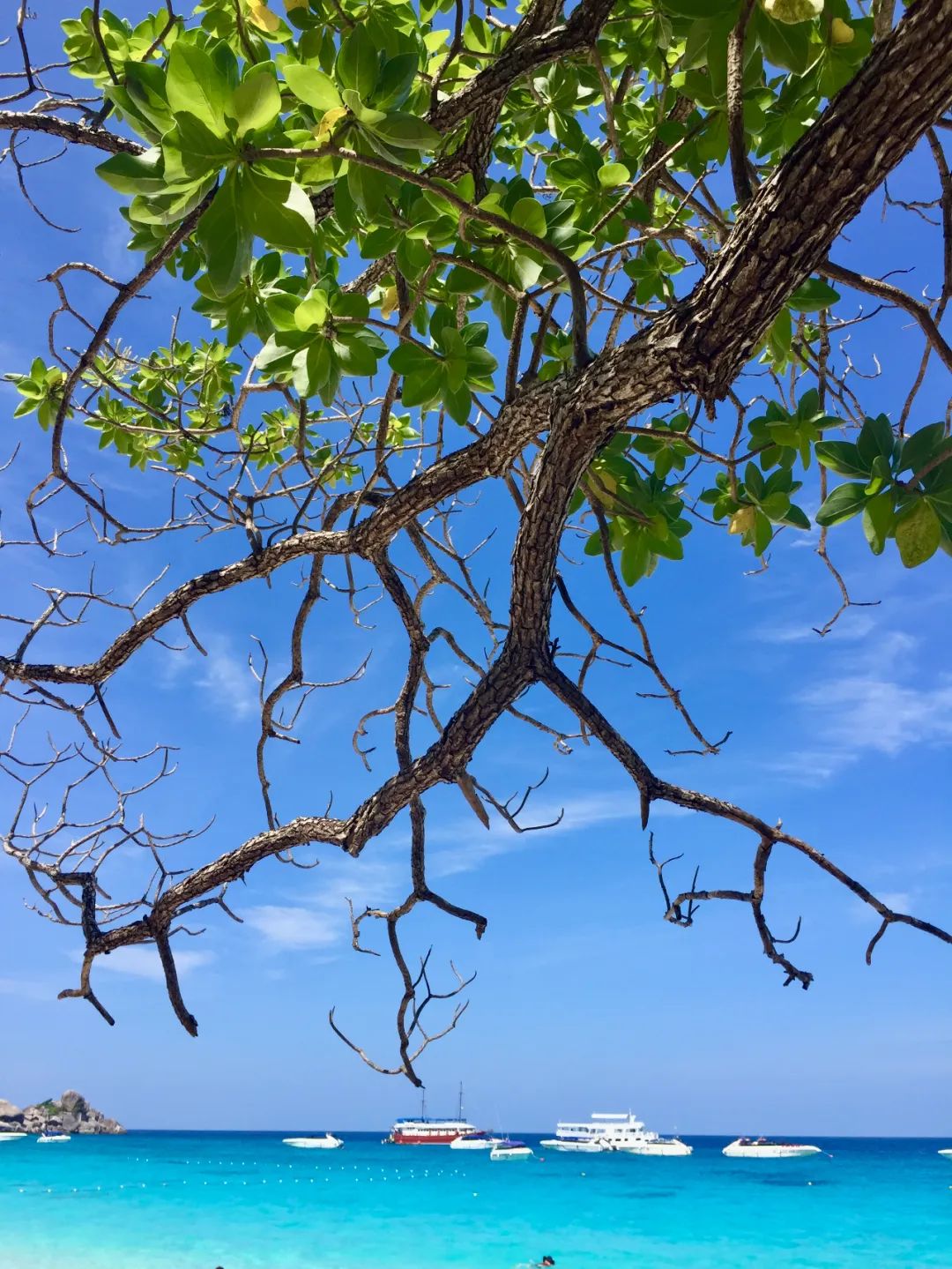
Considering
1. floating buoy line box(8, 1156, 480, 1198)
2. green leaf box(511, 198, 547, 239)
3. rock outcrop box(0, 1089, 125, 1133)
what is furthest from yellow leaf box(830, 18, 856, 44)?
rock outcrop box(0, 1089, 125, 1133)

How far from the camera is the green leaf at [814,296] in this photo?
3.85ft

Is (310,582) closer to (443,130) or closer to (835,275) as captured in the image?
(443,130)

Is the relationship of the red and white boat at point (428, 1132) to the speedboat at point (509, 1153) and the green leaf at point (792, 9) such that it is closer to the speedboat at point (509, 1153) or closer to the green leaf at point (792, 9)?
the speedboat at point (509, 1153)

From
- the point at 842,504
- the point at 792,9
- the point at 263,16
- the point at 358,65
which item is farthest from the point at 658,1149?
the point at 358,65

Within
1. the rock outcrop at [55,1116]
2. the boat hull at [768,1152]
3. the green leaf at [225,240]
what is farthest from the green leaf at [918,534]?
the rock outcrop at [55,1116]

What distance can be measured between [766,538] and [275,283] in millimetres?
805

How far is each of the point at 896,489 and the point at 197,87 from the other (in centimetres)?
79

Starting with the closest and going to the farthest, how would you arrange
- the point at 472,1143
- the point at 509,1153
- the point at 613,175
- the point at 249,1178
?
the point at 613,175 < the point at 249,1178 < the point at 509,1153 < the point at 472,1143

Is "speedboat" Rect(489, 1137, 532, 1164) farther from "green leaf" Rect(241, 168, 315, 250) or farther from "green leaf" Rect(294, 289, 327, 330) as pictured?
"green leaf" Rect(241, 168, 315, 250)

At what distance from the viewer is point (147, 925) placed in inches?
69.3

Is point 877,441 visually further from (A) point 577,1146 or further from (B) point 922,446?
(A) point 577,1146

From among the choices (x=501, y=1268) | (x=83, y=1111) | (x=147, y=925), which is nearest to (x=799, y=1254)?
(x=501, y=1268)

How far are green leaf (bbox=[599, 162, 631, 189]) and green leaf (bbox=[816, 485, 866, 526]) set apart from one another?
0.56 metres

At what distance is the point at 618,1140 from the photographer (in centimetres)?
4822
